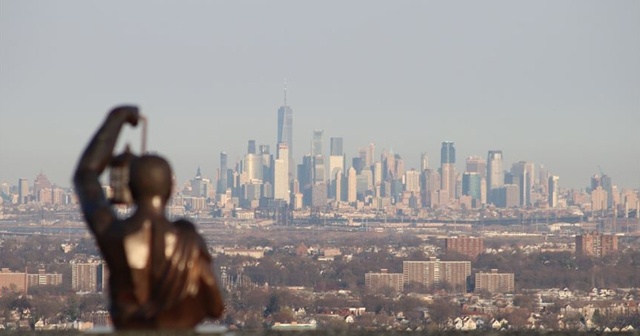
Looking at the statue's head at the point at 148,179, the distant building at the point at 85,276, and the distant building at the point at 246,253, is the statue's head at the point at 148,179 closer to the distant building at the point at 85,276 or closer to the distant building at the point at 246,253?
the distant building at the point at 85,276

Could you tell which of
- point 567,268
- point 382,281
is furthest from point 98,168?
point 567,268

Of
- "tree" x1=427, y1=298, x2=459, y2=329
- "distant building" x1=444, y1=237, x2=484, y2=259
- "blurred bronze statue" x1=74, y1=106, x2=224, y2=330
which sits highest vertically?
"blurred bronze statue" x1=74, y1=106, x2=224, y2=330

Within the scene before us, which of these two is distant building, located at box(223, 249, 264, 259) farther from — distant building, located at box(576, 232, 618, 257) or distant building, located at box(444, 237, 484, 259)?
distant building, located at box(576, 232, 618, 257)

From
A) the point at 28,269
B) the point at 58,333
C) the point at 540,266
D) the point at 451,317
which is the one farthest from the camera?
the point at 540,266

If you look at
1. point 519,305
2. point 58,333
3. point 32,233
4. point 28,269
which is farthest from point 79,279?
point 58,333

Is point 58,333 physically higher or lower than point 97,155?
lower

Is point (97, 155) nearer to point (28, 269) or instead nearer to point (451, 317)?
point (451, 317)

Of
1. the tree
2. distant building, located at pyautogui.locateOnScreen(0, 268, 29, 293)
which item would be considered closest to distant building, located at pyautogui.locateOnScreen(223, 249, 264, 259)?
distant building, located at pyautogui.locateOnScreen(0, 268, 29, 293)
